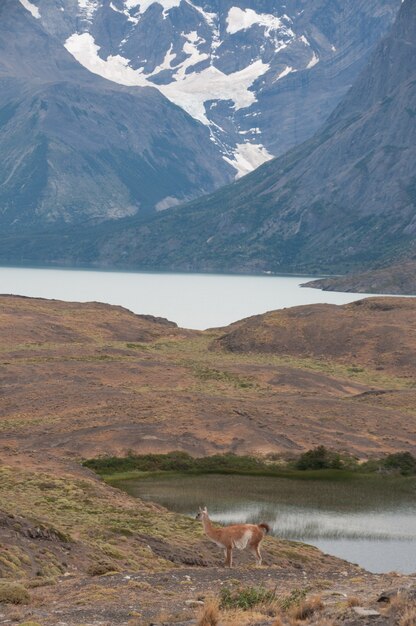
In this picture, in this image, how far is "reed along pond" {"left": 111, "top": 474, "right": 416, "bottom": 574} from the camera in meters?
55.4

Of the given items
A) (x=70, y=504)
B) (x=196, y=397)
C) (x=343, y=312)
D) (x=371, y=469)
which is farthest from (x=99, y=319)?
(x=70, y=504)

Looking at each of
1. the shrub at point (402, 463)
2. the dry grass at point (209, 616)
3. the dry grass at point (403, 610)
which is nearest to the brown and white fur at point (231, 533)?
the dry grass at point (209, 616)

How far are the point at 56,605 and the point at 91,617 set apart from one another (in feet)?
8.45

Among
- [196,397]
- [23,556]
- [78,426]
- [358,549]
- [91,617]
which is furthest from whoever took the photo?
[196,397]

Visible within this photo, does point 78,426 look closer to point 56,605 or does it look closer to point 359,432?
point 359,432

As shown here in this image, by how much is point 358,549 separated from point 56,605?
2530 cm

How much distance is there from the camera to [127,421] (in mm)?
91188

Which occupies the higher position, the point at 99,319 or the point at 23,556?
the point at 99,319

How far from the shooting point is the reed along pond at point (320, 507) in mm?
55438

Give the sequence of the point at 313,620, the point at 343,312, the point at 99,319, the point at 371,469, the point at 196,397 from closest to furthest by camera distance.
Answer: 1. the point at 313,620
2. the point at 371,469
3. the point at 196,397
4. the point at 343,312
5. the point at 99,319

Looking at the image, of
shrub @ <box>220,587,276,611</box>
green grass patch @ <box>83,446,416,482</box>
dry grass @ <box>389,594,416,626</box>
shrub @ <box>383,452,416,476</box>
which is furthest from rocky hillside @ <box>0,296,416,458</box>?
dry grass @ <box>389,594,416,626</box>

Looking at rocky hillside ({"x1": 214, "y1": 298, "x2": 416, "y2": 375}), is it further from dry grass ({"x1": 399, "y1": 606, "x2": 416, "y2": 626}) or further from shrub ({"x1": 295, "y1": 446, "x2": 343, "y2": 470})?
dry grass ({"x1": 399, "y1": 606, "x2": 416, "y2": 626})

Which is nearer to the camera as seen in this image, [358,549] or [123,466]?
[358,549]

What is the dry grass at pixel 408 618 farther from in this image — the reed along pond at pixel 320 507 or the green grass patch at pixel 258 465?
the green grass patch at pixel 258 465
